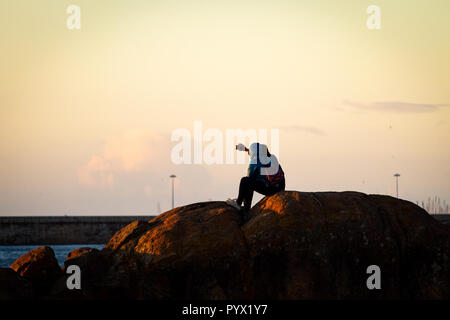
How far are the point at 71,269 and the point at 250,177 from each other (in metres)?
4.55

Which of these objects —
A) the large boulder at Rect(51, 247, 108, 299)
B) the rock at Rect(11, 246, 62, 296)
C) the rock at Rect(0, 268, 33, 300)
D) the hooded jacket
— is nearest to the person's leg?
the hooded jacket

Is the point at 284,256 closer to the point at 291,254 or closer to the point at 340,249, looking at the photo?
the point at 291,254

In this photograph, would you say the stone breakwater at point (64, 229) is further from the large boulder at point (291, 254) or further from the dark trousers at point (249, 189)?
the large boulder at point (291, 254)

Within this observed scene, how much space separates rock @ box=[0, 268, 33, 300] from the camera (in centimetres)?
1373

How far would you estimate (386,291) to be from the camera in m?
14.4

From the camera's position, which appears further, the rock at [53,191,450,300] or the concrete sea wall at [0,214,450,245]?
the concrete sea wall at [0,214,450,245]

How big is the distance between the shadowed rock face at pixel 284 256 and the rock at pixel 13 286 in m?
0.67

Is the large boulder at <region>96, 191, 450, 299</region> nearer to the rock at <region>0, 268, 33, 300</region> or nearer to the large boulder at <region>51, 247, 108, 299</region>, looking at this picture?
the large boulder at <region>51, 247, 108, 299</region>

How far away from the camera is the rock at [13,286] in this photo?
13734 mm

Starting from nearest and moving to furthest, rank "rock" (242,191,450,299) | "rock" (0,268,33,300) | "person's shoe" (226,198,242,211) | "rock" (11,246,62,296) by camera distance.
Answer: "rock" (0,268,33,300) → "rock" (242,191,450,299) → "rock" (11,246,62,296) → "person's shoe" (226,198,242,211)

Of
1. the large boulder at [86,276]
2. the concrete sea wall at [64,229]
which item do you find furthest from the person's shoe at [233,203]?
the concrete sea wall at [64,229]

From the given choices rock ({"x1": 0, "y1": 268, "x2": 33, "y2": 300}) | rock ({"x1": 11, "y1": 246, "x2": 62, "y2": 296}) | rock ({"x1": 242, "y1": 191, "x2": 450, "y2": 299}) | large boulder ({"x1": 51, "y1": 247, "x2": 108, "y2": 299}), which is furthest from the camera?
rock ({"x1": 11, "y1": 246, "x2": 62, "y2": 296})

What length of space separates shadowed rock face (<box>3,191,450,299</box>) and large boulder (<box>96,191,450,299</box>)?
0.02 m
